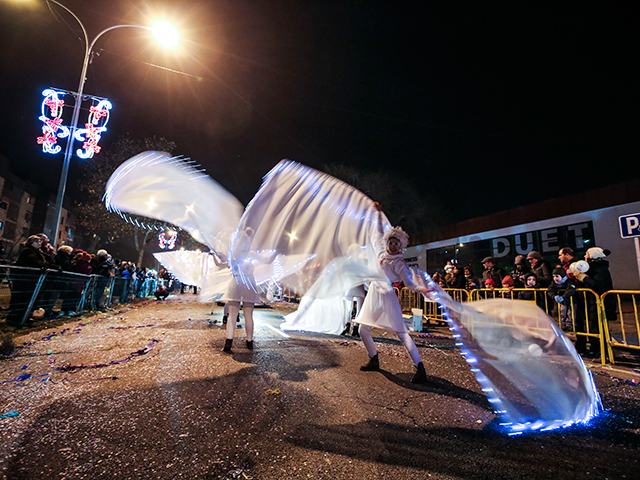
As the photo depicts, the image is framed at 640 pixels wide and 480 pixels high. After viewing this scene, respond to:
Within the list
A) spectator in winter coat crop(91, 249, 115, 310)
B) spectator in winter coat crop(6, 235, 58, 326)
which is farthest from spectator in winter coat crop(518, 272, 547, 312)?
spectator in winter coat crop(91, 249, 115, 310)

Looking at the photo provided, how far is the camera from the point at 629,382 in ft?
13.8

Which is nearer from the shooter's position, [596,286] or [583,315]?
[596,286]

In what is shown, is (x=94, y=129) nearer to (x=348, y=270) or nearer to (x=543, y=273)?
(x=348, y=270)

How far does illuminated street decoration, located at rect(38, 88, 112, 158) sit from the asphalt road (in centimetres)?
1080

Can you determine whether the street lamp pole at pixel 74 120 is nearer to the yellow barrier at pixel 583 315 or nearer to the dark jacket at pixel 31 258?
the dark jacket at pixel 31 258

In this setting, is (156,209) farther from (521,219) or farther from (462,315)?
(521,219)

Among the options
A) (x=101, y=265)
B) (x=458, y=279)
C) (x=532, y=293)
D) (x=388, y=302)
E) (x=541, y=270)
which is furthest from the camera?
(x=101, y=265)

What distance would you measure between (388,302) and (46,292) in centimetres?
810

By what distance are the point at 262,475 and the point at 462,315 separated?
8.04 ft

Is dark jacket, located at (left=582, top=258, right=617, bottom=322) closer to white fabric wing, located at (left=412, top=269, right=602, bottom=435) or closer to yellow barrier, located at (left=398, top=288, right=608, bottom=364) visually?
yellow barrier, located at (left=398, top=288, right=608, bottom=364)

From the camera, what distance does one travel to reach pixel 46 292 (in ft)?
24.2

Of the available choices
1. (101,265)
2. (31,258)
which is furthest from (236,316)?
(101,265)

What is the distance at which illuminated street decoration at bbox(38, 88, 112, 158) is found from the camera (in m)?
11.9

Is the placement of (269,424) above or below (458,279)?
below
